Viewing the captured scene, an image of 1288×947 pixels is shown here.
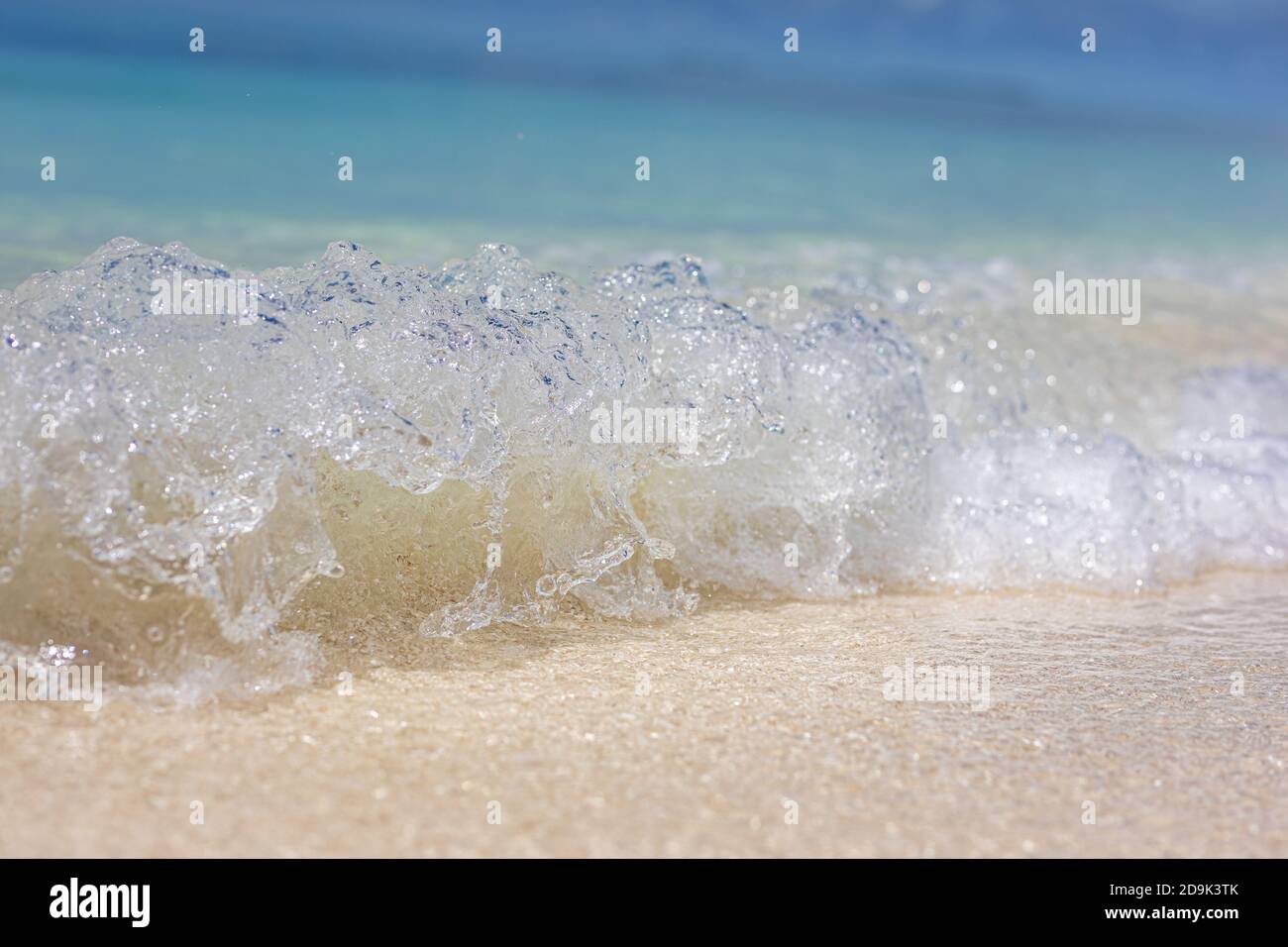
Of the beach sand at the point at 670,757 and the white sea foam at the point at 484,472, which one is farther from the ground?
the white sea foam at the point at 484,472

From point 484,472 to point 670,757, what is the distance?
958 millimetres

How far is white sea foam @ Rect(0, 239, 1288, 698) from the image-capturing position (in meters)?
2.14

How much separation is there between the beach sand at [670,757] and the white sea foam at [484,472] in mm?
200

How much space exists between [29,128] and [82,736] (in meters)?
9.43

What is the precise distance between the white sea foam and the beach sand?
0.20 meters

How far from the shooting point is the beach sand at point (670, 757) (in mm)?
1640

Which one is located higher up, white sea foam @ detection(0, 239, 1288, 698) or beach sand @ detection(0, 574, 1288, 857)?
white sea foam @ detection(0, 239, 1288, 698)

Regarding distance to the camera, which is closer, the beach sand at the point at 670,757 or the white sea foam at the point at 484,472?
the beach sand at the point at 670,757

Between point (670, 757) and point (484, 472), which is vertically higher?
point (484, 472)

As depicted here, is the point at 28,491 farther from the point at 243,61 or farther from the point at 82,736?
the point at 243,61

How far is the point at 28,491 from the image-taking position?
2123 mm

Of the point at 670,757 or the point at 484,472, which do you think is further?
the point at 484,472

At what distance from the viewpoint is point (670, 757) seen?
1.90 m

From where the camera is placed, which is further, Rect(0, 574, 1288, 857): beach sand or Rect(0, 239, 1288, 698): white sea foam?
Rect(0, 239, 1288, 698): white sea foam
